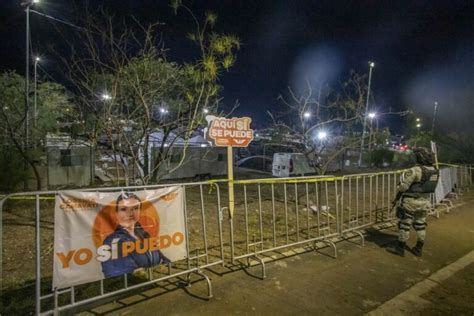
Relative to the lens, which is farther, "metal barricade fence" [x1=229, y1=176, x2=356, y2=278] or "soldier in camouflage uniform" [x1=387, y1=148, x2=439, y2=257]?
"soldier in camouflage uniform" [x1=387, y1=148, x2=439, y2=257]

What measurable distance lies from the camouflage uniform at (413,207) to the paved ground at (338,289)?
1.48 ft

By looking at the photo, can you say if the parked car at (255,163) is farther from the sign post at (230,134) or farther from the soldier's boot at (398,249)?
the sign post at (230,134)

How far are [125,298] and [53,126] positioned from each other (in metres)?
12.5

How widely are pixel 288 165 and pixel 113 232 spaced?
14.6 metres

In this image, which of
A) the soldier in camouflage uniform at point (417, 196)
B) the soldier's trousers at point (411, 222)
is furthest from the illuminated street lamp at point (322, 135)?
the soldier's trousers at point (411, 222)

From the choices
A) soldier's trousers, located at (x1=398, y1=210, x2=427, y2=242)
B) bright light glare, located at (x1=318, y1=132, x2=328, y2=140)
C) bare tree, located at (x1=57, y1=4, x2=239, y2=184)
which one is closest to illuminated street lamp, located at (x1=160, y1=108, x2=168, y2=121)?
bare tree, located at (x1=57, y1=4, x2=239, y2=184)

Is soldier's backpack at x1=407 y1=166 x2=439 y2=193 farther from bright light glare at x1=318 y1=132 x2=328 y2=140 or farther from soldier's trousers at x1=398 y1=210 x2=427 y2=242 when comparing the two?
bright light glare at x1=318 y1=132 x2=328 y2=140

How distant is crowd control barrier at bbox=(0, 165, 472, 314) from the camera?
3420 mm

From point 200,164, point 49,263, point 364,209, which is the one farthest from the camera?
point 200,164

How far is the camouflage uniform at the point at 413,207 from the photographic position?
5344 millimetres

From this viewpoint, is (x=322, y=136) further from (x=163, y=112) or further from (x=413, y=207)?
(x=163, y=112)

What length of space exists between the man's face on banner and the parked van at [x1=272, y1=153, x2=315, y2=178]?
1424cm

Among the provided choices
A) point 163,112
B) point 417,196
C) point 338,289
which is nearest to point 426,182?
point 417,196

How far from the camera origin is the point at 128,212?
339cm
